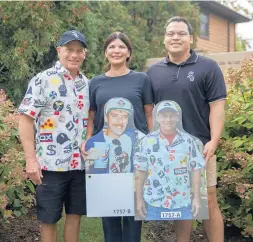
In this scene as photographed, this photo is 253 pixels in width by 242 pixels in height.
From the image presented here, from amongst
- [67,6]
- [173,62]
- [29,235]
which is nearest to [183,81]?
[173,62]

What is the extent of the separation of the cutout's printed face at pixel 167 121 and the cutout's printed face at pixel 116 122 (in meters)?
0.27

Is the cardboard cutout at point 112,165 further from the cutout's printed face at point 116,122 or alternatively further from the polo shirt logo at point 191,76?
the polo shirt logo at point 191,76

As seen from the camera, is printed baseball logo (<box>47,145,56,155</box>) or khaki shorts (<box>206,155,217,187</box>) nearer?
printed baseball logo (<box>47,145,56,155</box>)

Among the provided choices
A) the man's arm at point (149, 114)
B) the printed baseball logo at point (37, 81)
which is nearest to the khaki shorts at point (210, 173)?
the man's arm at point (149, 114)

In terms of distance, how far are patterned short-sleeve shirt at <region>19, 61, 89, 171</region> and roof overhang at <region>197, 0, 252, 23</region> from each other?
49.8ft

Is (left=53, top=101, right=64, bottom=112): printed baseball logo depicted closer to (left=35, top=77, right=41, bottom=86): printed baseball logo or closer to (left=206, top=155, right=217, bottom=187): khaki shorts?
(left=35, top=77, right=41, bottom=86): printed baseball logo

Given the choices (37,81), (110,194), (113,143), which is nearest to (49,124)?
(37,81)

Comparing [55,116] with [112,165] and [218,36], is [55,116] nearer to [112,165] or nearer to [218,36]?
[112,165]

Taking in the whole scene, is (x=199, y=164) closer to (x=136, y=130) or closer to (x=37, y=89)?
(x=136, y=130)

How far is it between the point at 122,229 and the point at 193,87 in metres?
1.35

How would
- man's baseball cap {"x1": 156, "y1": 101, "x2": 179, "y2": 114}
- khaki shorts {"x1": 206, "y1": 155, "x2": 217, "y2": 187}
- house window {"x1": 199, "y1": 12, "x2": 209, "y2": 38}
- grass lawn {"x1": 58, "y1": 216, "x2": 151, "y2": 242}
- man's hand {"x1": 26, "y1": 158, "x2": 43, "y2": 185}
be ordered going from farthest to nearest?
house window {"x1": 199, "y1": 12, "x2": 209, "y2": 38}
grass lawn {"x1": 58, "y1": 216, "x2": 151, "y2": 242}
khaki shorts {"x1": 206, "y1": 155, "x2": 217, "y2": 187}
man's baseball cap {"x1": 156, "y1": 101, "x2": 179, "y2": 114}
man's hand {"x1": 26, "y1": 158, "x2": 43, "y2": 185}

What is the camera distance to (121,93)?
11.6 feet

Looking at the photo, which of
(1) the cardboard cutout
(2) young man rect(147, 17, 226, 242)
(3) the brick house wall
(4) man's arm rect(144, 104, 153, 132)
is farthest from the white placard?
(3) the brick house wall

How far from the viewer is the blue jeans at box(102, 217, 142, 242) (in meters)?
3.70
